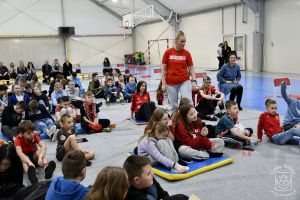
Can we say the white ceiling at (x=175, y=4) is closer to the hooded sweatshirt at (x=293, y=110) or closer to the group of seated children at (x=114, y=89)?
the group of seated children at (x=114, y=89)

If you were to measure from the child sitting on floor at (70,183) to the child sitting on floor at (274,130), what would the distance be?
3.42 metres

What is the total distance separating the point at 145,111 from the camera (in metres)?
6.63

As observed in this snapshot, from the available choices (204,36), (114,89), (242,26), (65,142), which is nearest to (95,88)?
(114,89)

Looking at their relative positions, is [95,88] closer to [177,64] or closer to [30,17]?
[177,64]

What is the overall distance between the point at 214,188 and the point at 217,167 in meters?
0.60

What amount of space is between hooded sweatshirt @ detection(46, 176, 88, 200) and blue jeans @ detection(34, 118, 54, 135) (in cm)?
365

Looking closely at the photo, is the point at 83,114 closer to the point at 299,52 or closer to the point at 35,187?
the point at 35,187

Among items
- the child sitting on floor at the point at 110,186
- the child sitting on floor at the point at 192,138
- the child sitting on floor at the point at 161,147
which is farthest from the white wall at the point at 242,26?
the child sitting on floor at the point at 110,186

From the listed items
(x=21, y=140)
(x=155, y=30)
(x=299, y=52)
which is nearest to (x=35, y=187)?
(x=21, y=140)

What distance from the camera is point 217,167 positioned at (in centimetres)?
405

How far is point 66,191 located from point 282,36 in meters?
14.0

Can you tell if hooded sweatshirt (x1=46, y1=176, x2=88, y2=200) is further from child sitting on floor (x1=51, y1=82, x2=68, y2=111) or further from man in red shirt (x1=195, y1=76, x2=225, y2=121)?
child sitting on floor (x1=51, y1=82, x2=68, y2=111)

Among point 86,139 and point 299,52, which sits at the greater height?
point 299,52

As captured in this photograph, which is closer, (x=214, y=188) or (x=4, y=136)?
(x=214, y=188)
